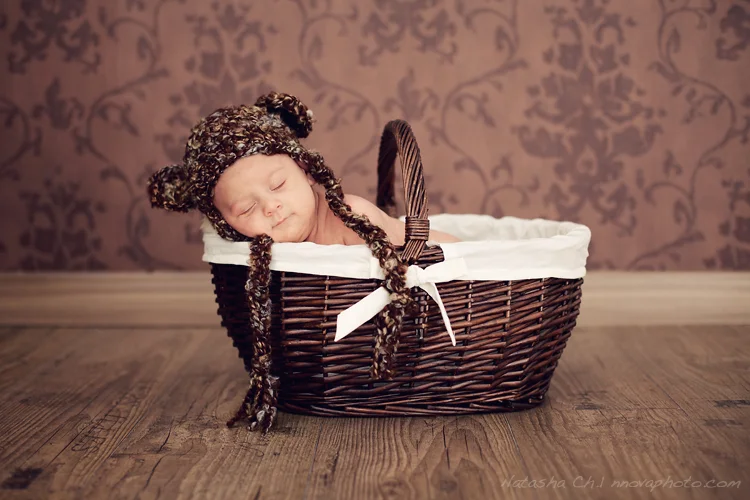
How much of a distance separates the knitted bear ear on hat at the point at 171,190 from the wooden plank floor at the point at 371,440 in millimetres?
383

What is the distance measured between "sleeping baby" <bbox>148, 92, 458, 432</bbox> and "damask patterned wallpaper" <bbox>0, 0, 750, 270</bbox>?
0.74 metres

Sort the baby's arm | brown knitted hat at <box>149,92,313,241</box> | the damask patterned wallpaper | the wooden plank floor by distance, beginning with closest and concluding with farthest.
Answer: the wooden plank floor, brown knitted hat at <box>149,92,313,241</box>, the baby's arm, the damask patterned wallpaper

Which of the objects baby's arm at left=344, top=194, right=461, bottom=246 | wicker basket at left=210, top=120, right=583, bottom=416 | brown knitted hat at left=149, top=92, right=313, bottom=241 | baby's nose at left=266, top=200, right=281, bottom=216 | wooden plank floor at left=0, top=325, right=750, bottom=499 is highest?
brown knitted hat at left=149, top=92, right=313, bottom=241

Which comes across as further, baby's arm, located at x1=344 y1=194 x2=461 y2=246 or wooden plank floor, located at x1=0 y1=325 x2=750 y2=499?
baby's arm, located at x1=344 y1=194 x2=461 y2=246

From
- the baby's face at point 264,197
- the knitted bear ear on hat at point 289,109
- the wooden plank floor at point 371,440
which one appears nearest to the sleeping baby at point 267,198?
the baby's face at point 264,197

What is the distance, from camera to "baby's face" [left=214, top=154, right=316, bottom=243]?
1.26 m

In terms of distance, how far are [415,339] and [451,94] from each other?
104cm

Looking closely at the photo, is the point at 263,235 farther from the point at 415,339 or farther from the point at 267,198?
the point at 415,339

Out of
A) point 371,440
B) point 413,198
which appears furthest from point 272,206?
point 371,440

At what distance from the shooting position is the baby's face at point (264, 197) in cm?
126

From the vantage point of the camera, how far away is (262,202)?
49.7 inches

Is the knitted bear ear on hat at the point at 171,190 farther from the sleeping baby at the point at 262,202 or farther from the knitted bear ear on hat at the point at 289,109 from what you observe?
the knitted bear ear on hat at the point at 289,109

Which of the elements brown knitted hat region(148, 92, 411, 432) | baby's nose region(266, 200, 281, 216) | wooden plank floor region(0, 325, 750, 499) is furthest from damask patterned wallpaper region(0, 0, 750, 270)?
baby's nose region(266, 200, 281, 216)

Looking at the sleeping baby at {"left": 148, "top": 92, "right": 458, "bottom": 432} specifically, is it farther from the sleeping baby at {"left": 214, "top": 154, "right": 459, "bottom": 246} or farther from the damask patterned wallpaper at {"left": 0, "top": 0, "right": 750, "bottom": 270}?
the damask patterned wallpaper at {"left": 0, "top": 0, "right": 750, "bottom": 270}
